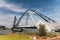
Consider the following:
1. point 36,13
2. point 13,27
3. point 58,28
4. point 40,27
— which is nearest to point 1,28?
point 13,27

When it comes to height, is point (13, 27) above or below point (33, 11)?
below

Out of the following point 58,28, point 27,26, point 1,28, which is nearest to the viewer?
point 58,28

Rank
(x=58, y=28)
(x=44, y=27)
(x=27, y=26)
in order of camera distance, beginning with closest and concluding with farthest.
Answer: (x=44, y=27) < (x=58, y=28) < (x=27, y=26)

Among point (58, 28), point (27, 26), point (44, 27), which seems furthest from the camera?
point (27, 26)

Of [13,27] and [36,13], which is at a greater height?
[36,13]

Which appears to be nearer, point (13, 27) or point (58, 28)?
point (58, 28)

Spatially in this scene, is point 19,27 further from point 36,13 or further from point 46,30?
point 46,30

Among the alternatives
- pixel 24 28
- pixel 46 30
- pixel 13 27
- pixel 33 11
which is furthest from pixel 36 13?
pixel 46 30

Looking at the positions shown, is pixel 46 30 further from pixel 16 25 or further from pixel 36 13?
pixel 16 25

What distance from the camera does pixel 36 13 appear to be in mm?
81750

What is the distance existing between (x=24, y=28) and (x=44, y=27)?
48.9 m

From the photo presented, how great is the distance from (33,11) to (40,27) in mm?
41540

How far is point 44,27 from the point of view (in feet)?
124

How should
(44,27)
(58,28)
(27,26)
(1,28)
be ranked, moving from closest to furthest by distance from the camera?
(44,27)
(58,28)
(27,26)
(1,28)
